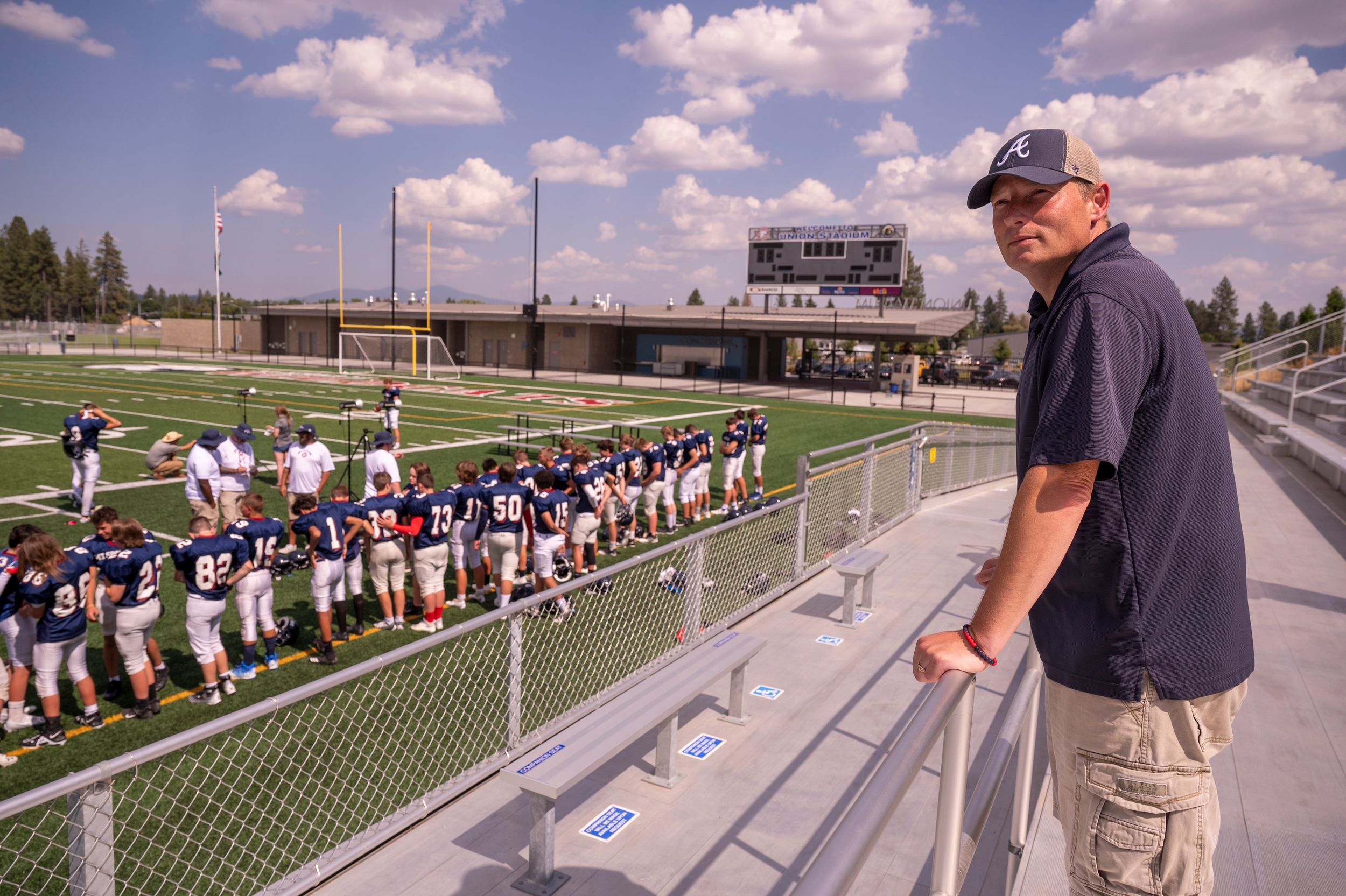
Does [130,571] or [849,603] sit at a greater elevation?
[130,571]

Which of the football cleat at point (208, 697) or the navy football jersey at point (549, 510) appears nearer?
the football cleat at point (208, 697)

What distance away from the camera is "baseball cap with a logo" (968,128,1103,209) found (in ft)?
5.77

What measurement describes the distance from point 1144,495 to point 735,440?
13.1 m

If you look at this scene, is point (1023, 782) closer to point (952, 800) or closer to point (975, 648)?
point (952, 800)

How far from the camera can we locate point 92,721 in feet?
21.6

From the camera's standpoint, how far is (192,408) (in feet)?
92.0

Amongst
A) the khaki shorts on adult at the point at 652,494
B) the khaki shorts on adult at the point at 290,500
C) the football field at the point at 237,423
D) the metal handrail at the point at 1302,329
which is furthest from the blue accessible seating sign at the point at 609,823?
the metal handrail at the point at 1302,329

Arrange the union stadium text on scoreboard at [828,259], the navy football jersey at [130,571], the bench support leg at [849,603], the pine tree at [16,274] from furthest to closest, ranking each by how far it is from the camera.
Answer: the pine tree at [16,274]
the union stadium text on scoreboard at [828,259]
the bench support leg at [849,603]
the navy football jersey at [130,571]

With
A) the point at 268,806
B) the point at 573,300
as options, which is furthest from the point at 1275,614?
the point at 573,300

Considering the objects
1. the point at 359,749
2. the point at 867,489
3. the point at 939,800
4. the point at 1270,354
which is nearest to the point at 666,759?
the point at 359,749

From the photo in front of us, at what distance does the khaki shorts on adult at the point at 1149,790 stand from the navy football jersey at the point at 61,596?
697 centimetres

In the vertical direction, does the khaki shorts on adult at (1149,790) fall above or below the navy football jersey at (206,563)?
above

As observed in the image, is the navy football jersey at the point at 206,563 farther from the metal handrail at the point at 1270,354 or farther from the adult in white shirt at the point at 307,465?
the metal handrail at the point at 1270,354

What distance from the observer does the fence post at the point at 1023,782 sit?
9.64 feet
